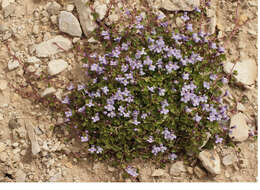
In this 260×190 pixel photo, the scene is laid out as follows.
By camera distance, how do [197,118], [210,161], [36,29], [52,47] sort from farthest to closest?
[36,29]
[52,47]
[210,161]
[197,118]

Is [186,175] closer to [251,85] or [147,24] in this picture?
[251,85]

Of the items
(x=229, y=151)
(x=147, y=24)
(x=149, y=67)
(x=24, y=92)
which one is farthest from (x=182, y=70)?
(x=24, y=92)

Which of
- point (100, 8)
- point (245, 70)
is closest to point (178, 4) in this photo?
point (100, 8)

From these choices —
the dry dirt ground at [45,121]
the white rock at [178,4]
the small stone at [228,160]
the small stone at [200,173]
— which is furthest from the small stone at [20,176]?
the white rock at [178,4]

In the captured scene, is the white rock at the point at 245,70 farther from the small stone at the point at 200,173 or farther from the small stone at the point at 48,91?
the small stone at the point at 48,91

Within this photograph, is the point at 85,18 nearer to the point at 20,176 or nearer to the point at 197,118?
the point at 197,118

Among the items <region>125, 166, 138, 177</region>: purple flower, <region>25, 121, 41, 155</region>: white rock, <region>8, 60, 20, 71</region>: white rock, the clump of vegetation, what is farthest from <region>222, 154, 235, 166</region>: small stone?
<region>8, 60, 20, 71</region>: white rock
